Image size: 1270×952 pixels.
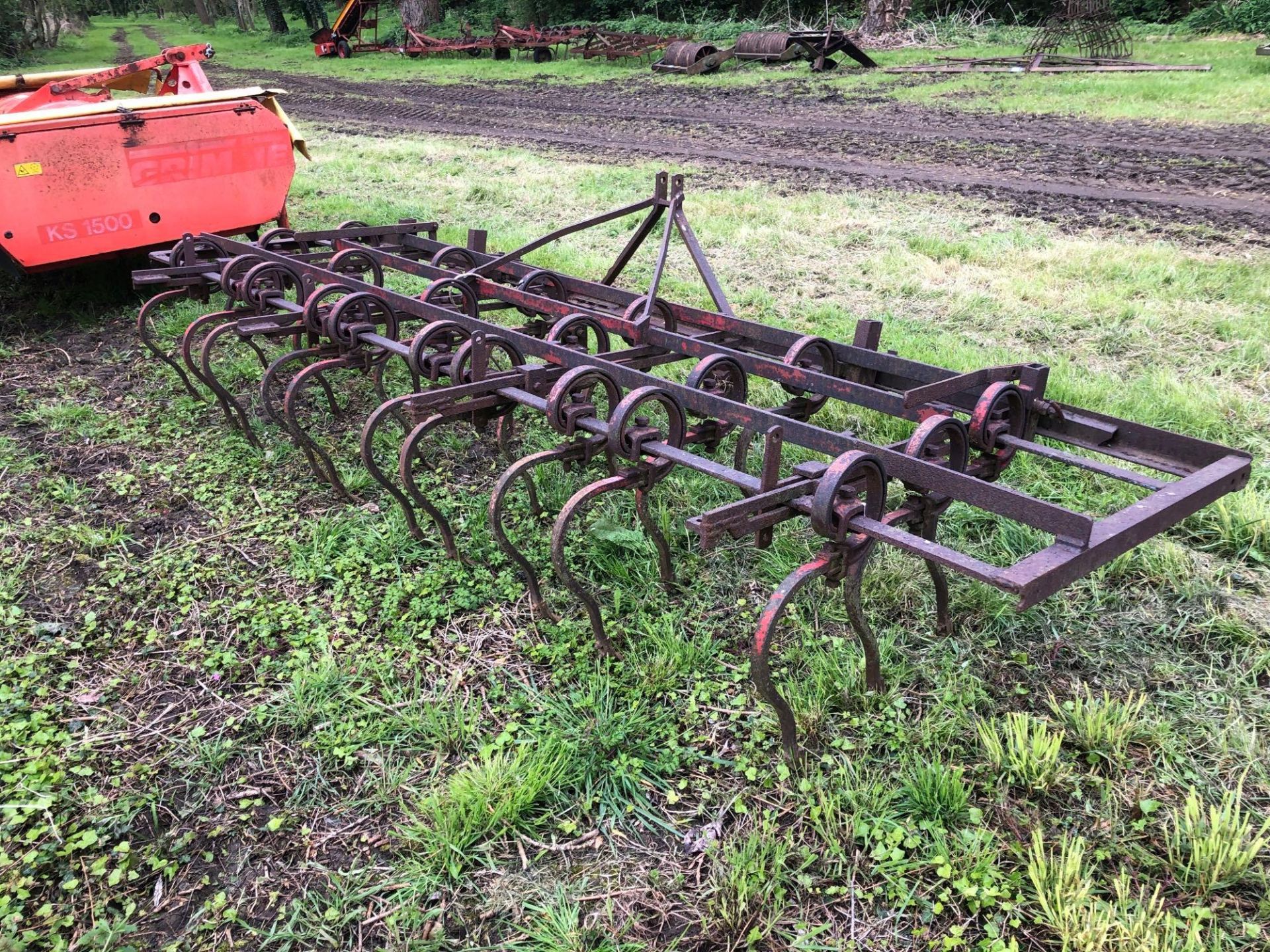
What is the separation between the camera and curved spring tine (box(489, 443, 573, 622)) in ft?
9.13

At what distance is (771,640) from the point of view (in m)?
2.18

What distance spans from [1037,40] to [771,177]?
37.1ft

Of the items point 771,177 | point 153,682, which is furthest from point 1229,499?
point 771,177

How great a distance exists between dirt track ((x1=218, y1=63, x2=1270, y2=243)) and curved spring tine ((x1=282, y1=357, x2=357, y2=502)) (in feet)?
→ 19.7

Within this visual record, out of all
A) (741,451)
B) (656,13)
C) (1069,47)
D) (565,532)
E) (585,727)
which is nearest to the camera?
(585,727)

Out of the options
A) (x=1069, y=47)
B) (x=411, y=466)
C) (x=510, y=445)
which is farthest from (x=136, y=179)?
(x=1069, y=47)

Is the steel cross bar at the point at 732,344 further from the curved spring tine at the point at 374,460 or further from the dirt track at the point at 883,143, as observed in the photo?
the dirt track at the point at 883,143

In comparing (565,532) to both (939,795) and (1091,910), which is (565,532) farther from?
(1091,910)

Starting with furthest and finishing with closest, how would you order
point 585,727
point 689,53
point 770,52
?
1. point 770,52
2. point 689,53
3. point 585,727

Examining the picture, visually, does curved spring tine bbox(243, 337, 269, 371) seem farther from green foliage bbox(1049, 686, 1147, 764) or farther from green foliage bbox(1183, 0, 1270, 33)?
green foliage bbox(1183, 0, 1270, 33)

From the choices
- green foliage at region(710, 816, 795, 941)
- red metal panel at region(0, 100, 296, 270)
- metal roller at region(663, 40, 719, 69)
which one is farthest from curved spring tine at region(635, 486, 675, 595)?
metal roller at region(663, 40, 719, 69)

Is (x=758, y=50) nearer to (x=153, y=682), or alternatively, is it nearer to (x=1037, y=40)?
(x=1037, y=40)

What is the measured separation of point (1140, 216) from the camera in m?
7.05

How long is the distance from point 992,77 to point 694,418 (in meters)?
13.5
